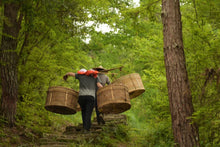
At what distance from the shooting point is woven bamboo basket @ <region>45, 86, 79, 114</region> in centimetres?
723

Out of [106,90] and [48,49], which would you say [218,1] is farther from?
[48,49]

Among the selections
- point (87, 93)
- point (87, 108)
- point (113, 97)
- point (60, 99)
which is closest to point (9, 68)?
point (60, 99)

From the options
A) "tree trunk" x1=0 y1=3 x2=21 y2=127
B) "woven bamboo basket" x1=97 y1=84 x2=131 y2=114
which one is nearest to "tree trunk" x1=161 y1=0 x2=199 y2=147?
A: "woven bamboo basket" x1=97 y1=84 x2=131 y2=114

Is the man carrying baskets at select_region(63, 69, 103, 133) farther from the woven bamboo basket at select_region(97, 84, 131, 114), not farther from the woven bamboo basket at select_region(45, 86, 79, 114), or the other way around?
the woven bamboo basket at select_region(97, 84, 131, 114)

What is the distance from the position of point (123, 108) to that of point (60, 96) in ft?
5.90

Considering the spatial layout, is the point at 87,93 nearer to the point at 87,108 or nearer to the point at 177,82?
the point at 87,108

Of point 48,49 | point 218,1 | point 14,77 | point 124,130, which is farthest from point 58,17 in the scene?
point 218,1

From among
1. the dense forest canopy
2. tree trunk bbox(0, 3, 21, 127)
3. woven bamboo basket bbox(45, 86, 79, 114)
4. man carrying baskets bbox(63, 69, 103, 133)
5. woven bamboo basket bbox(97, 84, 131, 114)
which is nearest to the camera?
the dense forest canopy

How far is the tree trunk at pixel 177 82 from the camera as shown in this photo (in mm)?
5422

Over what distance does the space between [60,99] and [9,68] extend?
173 cm

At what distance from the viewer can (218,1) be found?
17.5ft

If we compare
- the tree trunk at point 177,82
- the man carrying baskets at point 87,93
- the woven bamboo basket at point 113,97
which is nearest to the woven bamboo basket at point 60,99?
the man carrying baskets at point 87,93

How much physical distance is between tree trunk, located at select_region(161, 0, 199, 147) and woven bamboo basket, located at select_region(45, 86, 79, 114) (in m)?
3.02

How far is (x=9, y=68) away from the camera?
7.41 m
